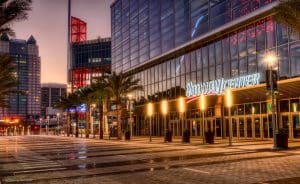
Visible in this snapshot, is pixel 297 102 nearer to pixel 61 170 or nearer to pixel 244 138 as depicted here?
pixel 244 138

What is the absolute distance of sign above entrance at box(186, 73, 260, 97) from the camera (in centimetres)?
3844

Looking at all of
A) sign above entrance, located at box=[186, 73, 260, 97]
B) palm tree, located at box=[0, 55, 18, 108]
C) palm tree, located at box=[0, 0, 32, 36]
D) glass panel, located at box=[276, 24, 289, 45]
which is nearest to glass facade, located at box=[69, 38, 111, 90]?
sign above entrance, located at box=[186, 73, 260, 97]

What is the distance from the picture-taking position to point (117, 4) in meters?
78.2

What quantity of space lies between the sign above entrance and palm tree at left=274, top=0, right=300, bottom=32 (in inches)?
657

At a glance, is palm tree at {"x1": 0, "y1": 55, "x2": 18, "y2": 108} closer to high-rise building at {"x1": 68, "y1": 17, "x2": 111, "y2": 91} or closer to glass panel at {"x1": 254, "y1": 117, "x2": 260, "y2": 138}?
glass panel at {"x1": 254, "y1": 117, "x2": 260, "y2": 138}

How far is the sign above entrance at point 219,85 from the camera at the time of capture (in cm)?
3844

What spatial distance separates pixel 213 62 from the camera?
151 ft

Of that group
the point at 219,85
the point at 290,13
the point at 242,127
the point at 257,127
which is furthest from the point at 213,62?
the point at 290,13

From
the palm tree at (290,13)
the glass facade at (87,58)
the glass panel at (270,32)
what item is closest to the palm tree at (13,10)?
the palm tree at (290,13)

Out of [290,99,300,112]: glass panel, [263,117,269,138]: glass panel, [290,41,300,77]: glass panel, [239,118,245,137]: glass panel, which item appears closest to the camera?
[290,41,300,77]: glass panel

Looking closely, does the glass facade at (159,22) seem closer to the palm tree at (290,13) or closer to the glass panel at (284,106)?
the glass panel at (284,106)

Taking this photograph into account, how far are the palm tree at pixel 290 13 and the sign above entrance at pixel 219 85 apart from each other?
16.7m

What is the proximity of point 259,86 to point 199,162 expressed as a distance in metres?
19.3

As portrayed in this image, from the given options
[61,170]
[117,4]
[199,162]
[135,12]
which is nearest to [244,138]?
[199,162]
